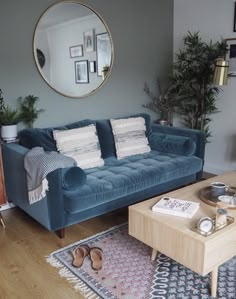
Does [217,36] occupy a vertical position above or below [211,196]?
above

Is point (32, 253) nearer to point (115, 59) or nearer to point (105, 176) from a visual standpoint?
point (105, 176)

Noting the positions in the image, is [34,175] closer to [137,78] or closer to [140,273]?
[140,273]

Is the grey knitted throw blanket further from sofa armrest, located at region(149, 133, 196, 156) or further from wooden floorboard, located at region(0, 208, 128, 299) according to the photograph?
sofa armrest, located at region(149, 133, 196, 156)

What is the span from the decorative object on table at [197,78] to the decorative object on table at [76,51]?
125 cm

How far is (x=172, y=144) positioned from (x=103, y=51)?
4.31 feet

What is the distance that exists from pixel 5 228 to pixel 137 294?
4.49 feet

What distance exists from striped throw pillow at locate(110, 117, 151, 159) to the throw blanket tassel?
112 centimetres

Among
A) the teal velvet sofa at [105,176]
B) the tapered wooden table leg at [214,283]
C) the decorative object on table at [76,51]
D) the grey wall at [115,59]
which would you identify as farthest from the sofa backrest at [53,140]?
the tapered wooden table leg at [214,283]

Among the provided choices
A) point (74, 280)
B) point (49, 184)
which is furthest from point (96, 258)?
point (49, 184)

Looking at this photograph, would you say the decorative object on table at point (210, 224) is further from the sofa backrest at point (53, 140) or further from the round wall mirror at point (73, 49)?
the round wall mirror at point (73, 49)

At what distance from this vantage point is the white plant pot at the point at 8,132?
2766 millimetres

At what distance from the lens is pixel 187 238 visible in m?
1.69

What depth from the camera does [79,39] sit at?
10.8 ft

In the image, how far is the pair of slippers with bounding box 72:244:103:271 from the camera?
2.07 meters
